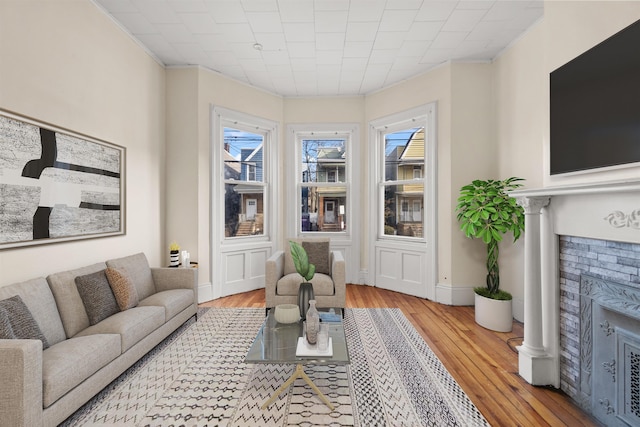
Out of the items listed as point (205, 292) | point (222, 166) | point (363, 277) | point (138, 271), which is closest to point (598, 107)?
point (363, 277)

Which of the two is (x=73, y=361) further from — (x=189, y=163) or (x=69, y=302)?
(x=189, y=163)

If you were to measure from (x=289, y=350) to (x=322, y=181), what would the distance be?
3.63 m

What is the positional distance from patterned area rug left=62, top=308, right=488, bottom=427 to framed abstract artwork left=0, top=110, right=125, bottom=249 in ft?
4.32

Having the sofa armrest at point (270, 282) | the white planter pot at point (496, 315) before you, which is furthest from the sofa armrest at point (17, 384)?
the white planter pot at point (496, 315)

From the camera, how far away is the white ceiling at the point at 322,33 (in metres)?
3.00

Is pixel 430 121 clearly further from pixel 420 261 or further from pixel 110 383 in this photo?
pixel 110 383

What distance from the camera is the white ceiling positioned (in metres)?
3.00

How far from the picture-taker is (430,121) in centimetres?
A: 436

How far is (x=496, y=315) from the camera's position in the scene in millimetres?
3281

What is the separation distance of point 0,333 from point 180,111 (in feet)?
10.9

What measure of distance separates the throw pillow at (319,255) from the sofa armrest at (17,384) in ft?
9.01

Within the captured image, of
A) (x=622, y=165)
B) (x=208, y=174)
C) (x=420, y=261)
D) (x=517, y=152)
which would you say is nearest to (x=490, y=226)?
(x=517, y=152)

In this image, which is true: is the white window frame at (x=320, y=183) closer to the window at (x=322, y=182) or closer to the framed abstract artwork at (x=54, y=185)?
the window at (x=322, y=182)

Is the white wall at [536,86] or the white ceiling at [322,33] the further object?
the white ceiling at [322,33]
